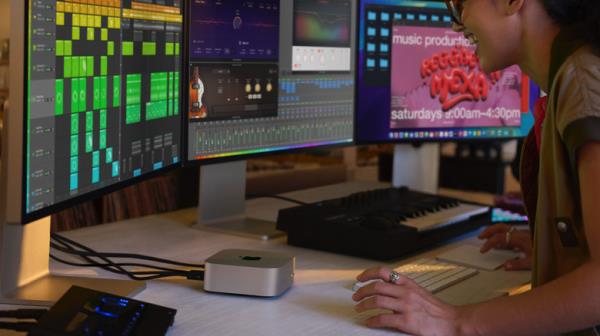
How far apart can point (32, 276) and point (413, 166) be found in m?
1.31

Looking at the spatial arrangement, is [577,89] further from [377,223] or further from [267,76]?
[267,76]

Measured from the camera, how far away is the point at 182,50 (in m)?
1.87

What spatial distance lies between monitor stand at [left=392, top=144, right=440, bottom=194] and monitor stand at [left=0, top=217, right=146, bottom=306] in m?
1.16

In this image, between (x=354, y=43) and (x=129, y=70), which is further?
(x=354, y=43)

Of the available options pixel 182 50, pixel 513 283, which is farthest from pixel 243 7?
pixel 513 283

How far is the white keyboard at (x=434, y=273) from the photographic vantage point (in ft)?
5.32

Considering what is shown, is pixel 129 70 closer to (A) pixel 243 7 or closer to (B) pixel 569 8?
(A) pixel 243 7

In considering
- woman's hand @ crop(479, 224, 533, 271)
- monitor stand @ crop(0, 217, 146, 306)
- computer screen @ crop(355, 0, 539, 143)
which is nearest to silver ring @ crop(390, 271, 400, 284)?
monitor stand @ crop(0, 217, 146, 306)

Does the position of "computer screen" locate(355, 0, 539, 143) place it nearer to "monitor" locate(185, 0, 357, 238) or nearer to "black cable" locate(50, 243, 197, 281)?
"monitor" locate(185, 0, 357, 238)

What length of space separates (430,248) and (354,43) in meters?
0.58

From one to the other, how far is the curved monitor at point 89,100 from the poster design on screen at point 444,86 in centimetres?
71

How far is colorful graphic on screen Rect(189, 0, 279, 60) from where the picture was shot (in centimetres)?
191

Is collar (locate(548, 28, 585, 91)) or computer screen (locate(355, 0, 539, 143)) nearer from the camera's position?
collar (locate(548, 28, 585, 91))

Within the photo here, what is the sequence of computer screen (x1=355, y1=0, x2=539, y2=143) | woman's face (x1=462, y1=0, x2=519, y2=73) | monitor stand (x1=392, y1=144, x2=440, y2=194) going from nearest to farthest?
Result: woman's face (x1=462, y1=0, x2=519, y2=73)
computer screen (x1=355, y1=0, x2=539, y2=143)
monitor stand (x1=392, y1=144, x2=440, y2=194)
